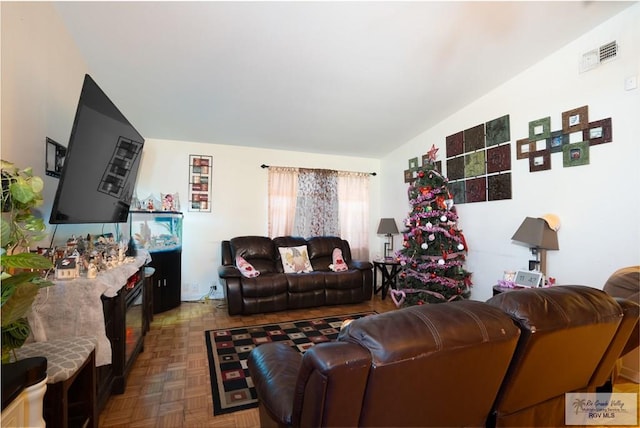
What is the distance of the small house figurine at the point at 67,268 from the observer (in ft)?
5.12

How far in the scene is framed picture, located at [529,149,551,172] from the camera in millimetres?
2746

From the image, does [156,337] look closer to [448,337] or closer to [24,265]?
[24,265]

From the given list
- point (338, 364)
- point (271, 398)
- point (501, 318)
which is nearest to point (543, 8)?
point (501, 318)

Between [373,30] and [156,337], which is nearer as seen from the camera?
[373,30]

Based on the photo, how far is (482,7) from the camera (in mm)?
2080

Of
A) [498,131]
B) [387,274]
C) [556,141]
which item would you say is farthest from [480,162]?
[387,274]

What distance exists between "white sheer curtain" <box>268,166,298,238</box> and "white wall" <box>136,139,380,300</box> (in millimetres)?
132

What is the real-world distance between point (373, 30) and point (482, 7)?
2.49ft

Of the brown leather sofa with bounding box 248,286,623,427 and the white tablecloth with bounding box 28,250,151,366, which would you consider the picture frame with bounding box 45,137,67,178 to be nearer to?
the white tablecloth with bounding box 28,250,151,366

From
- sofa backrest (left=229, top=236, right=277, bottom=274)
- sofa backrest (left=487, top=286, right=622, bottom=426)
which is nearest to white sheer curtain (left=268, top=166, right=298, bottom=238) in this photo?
sofa backrest (left=229, top=236, right=277, bottom=274)

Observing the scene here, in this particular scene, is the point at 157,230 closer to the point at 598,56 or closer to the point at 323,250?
the point at 323,250

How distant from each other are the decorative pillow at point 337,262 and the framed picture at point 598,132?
3015mm

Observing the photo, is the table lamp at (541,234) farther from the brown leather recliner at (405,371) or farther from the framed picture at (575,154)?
the brown leather recliner at (405,371)

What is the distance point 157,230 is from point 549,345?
4.16m
